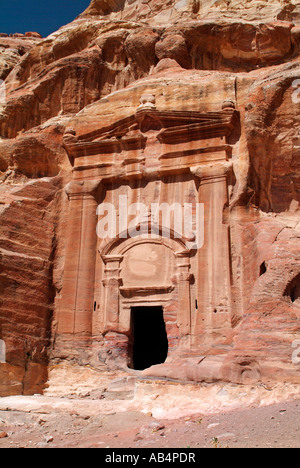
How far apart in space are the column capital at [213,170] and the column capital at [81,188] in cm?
328

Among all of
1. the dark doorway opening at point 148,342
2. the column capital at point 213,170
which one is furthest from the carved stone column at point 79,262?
the dark doorway opening at point 148,342

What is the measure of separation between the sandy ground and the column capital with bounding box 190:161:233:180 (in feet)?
23.5

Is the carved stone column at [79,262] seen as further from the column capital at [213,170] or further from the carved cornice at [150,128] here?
the column capital at [213,170]

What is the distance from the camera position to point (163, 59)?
1969cm

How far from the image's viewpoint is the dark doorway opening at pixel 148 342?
64.0ft

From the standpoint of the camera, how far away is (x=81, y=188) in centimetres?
1733

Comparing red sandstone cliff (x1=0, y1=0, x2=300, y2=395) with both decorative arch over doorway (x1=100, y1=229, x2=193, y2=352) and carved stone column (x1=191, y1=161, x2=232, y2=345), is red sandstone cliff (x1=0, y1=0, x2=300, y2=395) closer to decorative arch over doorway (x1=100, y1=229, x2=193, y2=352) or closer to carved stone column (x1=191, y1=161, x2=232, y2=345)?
carved stone column (x1=191, y1=161, x2=232, y2=345)

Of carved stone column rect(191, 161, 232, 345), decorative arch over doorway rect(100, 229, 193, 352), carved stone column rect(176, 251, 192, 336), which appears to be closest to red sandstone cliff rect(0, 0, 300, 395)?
carved stone column rect(191, 161, 232, 345)

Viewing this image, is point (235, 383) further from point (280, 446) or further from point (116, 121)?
point (116, 121)

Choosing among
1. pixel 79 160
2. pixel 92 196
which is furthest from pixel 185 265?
pixel 79 160

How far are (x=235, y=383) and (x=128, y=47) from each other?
46.7 ft

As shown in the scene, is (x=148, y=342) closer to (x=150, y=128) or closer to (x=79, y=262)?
(x=79, y=262)

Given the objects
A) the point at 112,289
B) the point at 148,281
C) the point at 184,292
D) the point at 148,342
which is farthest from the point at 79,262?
the point at 148,342

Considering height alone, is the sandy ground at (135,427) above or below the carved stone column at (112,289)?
below
